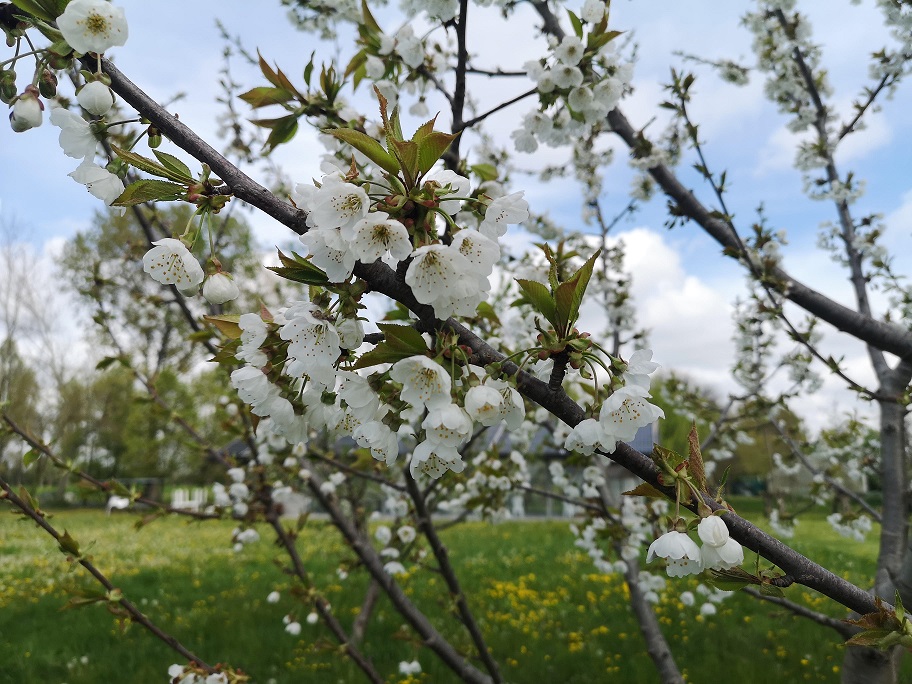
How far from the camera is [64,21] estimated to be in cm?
89

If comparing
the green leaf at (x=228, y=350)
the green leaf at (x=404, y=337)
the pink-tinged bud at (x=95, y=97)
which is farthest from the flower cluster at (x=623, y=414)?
the pink-tinged bud at (x=95, y=97)

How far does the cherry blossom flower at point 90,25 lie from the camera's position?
898mm

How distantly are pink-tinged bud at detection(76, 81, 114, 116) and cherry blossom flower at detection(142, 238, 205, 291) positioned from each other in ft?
0.38

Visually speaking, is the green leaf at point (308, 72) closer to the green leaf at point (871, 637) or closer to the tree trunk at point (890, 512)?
the green leaf at point (871, 637)

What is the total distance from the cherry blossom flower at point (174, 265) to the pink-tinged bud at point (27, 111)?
138 mm

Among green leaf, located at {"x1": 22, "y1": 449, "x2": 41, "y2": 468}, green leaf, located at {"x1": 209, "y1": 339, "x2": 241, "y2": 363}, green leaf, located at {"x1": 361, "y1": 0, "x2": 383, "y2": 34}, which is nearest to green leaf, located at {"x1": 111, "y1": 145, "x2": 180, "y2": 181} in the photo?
green leaf, located at {"x1": 209, "y1": 339, "x2": 241, "y2": 363}

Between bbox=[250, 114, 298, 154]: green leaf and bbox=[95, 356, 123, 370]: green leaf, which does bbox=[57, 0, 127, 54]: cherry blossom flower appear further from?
bbox=[95, 356, 123, 370]: green leaf

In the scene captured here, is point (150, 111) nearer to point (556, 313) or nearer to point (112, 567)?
point (556, 313)

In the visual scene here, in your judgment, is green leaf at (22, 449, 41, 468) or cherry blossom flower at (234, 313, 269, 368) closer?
cherry blossom flower at (234, 313, 269, 368)

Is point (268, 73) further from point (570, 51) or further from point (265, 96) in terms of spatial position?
point (570, 51)

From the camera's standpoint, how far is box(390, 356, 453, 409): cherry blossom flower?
852 millimetres

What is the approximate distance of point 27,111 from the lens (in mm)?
1003

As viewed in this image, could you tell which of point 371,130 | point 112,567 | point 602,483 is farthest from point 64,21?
point 112,567

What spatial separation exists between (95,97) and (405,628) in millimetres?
2892
